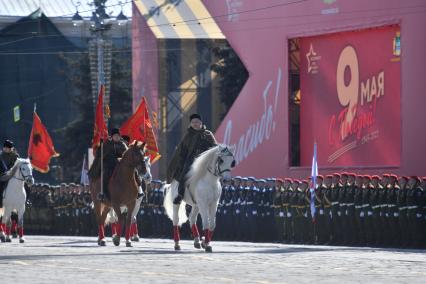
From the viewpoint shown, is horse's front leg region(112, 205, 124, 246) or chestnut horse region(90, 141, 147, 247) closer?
chestnut horse region(90, 141, 147, 247)

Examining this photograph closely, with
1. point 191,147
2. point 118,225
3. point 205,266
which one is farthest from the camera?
point 118,225

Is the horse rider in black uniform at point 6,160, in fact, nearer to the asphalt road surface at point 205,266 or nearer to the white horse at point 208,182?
the asphalt road surface at point 205,266

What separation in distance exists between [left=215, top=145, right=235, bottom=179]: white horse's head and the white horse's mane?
4.2 inches

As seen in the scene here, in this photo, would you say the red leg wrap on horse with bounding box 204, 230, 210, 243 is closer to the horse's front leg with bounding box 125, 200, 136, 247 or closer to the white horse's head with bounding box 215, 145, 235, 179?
the white horse's head with bounding box 215, 145, 235, 179

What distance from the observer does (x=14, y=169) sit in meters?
28.8

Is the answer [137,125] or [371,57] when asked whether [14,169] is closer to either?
[137,125]

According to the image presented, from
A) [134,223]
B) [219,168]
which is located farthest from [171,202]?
[134,223]

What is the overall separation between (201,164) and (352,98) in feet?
43.6

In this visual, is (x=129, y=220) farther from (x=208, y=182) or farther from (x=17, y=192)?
(x=17, y=192)

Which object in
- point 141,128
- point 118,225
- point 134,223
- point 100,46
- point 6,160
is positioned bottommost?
point 118,225

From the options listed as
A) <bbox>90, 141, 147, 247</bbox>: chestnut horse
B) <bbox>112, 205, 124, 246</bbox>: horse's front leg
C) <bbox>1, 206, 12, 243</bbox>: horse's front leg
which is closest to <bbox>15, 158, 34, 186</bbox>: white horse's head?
<bbox>1, 206, 12, 243</bbox>: horse's front leg

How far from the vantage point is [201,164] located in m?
23.2

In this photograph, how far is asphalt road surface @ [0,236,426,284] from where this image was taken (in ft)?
52.6

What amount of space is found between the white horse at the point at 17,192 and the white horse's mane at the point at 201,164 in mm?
5900
